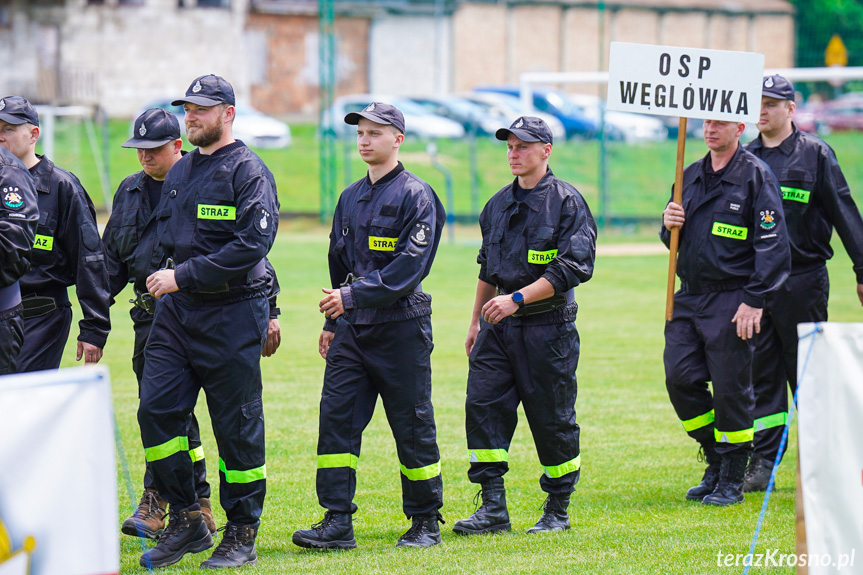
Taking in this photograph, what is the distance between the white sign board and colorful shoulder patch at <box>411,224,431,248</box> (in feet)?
5.54

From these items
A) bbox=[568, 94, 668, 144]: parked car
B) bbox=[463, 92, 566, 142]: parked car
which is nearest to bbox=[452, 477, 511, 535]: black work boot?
bbox=[568, 94, 668, 144]: parked car

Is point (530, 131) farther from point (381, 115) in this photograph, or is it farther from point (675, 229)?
point (675, 229)

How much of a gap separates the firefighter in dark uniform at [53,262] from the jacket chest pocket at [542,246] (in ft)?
7.66

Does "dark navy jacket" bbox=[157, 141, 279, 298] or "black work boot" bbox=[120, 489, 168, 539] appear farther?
"black work boot" bbox=[120, 489, 168, 539]

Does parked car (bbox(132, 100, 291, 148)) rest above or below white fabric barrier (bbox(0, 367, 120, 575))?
below

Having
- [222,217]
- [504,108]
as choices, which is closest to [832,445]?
[222,217]

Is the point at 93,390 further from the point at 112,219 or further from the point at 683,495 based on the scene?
the point at 683,495

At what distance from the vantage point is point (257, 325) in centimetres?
579

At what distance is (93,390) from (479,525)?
10.0 ft

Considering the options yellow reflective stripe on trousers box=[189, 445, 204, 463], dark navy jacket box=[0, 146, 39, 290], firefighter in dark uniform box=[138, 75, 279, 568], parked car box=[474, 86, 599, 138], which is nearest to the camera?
dark navy jacket box=[0, 146, 39, 290]

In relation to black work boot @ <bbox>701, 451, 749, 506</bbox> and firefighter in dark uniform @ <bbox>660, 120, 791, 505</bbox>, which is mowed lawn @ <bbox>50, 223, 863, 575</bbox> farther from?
firefighter in dark uniform @ <bbox>660, 120, 791, 505</bbox>

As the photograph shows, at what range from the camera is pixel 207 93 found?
18.9ft

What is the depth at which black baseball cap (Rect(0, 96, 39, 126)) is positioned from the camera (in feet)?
20.5

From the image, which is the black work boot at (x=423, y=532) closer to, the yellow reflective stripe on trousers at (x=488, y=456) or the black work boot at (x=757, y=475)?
the yellow reflective stripe on trousers at (x=488, y=456)
